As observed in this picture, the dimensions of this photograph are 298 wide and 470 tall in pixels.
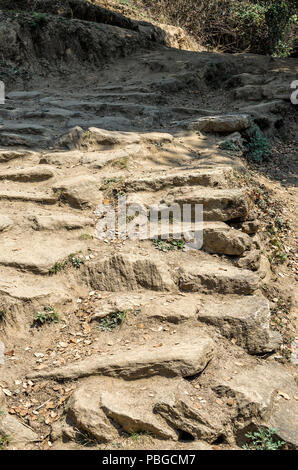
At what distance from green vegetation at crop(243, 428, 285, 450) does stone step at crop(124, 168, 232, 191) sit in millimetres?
2639

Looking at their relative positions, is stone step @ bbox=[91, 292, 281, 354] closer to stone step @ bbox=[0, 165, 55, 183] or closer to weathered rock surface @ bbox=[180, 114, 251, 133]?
stone step @ bbox=[0, 165, 55, 183]

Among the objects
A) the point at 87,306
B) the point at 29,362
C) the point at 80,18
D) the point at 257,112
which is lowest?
the point at 29,362

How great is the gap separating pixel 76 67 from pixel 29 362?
7141 mm

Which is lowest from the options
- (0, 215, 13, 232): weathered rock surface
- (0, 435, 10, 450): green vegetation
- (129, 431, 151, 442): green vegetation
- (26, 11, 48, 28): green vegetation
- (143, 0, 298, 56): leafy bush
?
(0, 435, 10, 450): green vegetation

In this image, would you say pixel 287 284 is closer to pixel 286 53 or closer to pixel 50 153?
pixel 50 153

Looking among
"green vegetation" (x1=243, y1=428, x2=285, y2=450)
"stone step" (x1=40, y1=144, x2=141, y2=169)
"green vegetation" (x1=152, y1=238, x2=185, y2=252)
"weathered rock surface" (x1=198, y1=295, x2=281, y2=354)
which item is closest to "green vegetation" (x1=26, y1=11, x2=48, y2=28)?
"stone step" (x1=40, y1=144, x2=141, y2=169)

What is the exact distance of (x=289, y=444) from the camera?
2885 mm

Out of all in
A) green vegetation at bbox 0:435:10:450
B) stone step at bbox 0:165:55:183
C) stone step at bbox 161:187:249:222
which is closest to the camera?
green vegetation at bbox 0:435:10:450

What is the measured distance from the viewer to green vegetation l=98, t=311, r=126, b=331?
11.8 ft

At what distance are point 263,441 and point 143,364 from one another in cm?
92

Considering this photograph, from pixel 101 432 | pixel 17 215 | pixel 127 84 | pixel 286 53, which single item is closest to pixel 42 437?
pixel 101 432

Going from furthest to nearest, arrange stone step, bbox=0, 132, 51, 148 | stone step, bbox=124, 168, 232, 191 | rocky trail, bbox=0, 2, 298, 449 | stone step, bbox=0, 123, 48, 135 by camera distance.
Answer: stone step, bbox=0, 123, 48, 135
stone step, bbox=0, 132, 51, 148
stone step, bbox=124, 168, 232, 191
rocky trail, bbox=0, 2, 298, 449

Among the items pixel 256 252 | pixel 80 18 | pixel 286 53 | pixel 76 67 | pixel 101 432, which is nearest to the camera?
pixel 101 432

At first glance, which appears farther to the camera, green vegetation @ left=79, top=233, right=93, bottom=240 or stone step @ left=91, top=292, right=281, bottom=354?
green vegetation @ left=79, top=233, right=93, bottom=240
